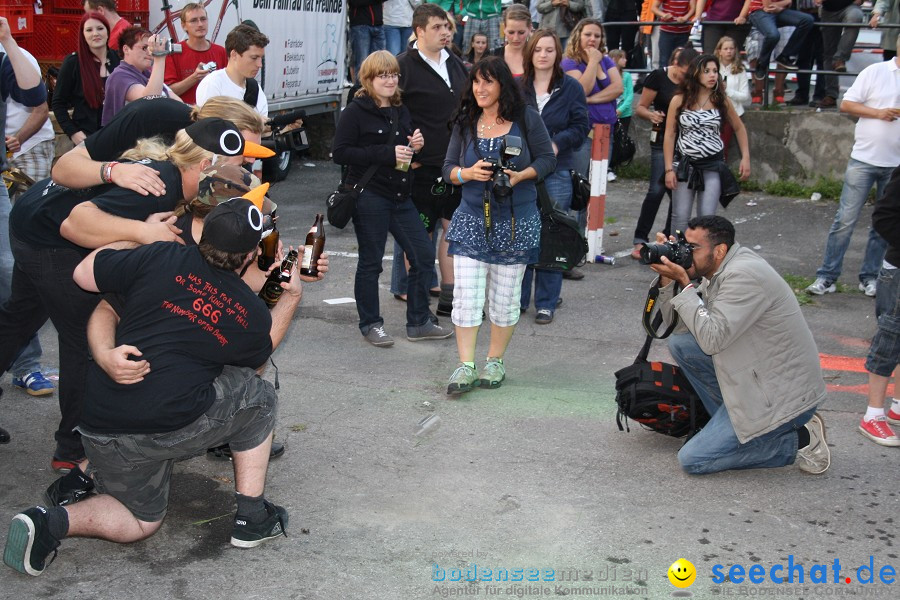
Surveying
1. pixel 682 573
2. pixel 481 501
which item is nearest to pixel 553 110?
pixel 481 501

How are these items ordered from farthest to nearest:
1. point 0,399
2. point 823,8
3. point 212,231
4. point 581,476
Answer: point 823,8 < point 0,399 < point 581,476 < point 212,231

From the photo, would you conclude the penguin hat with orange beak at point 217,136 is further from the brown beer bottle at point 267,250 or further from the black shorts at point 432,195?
the black shorts at point 432,195

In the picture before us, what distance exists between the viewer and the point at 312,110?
501 inches

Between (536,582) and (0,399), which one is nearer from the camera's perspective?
(536,582)

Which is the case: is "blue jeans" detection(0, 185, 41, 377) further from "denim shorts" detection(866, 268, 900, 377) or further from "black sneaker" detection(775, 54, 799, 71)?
"black sneaker" detection(775, 54, 799, 71)

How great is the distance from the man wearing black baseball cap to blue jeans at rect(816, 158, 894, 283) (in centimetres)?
534

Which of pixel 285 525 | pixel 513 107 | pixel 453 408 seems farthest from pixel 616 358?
pixel 285 525

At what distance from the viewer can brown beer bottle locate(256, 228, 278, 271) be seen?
4291 millimetres

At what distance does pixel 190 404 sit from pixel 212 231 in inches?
25.9

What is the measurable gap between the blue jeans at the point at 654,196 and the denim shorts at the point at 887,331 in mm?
3145

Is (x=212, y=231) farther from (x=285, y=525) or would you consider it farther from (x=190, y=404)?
(x=285, y=525)

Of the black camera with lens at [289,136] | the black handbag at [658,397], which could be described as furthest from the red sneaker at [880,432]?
the black camera with lens at [289,136]

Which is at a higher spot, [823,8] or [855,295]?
[823,8]

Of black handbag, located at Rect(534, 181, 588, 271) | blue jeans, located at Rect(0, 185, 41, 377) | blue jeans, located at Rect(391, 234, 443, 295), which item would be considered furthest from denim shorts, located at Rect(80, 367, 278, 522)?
blue jeans, located at Rect(391, 234, 443, 295)
